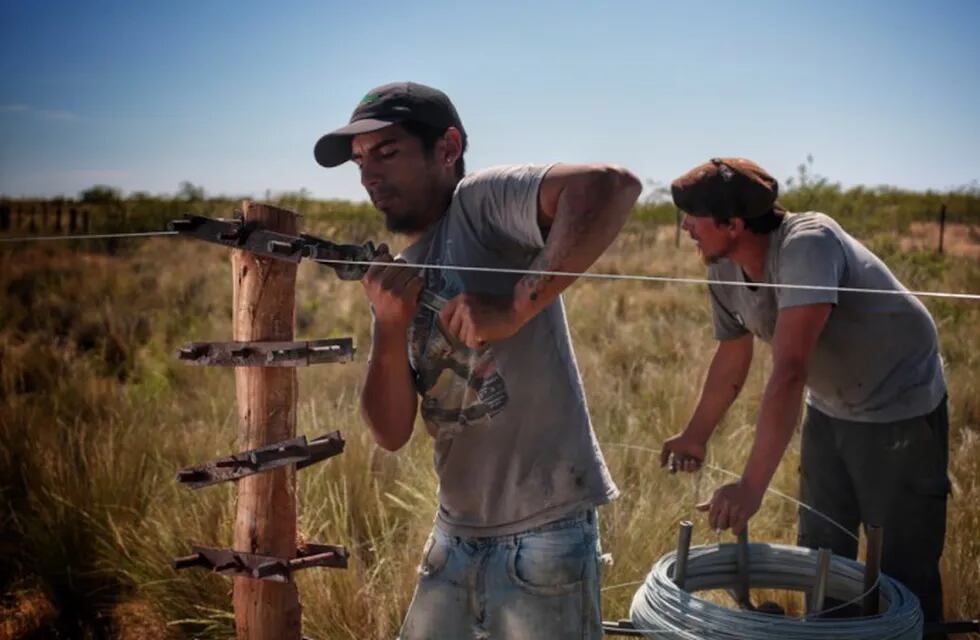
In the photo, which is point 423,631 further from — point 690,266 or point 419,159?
point 690,266

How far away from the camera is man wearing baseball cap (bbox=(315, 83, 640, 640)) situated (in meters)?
2.29

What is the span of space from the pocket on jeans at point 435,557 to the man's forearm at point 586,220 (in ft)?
2.51

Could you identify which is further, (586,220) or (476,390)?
(476,390)

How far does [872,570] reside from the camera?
8.91 feet

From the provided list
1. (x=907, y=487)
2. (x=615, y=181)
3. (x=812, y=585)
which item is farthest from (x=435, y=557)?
(x=907, y=487)

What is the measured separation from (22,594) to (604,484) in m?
3.72

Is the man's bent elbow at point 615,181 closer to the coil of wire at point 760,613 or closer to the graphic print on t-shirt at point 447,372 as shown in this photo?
the graphic print on t-shirt at point 447,372

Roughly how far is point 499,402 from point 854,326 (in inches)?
54.3

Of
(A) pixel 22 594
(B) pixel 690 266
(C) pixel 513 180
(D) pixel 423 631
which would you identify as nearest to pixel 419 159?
(C) pixel 513 180

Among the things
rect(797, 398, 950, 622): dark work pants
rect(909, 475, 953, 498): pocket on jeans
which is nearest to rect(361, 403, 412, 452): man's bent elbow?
rect(797, 398, 950, 622): dark work pants

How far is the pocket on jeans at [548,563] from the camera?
2.29 meters

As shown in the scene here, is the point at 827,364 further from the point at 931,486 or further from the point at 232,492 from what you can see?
the point at 232,492

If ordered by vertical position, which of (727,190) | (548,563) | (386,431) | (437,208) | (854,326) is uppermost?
(727,190)

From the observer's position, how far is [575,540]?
2328 millimetres
